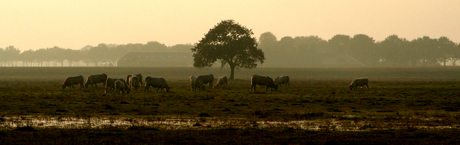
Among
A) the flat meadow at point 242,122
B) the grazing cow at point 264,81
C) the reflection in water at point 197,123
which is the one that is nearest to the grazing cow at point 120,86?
the flat meadow at point 242,122

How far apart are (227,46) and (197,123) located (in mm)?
61949

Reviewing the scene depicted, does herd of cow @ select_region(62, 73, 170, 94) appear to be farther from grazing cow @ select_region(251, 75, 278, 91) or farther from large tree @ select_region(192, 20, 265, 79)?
large tree @ select_region(192, 20, 265, 79)

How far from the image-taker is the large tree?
82.0m

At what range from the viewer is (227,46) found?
81688mm

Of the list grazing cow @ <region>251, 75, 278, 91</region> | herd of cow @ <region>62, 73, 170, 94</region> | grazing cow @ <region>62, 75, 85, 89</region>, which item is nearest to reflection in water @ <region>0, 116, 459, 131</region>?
herd of cow @ <region>62, 73, 170, 94</region>

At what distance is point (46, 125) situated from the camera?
19.4 metres

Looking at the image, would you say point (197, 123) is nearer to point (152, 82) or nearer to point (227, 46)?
point (152, 82)

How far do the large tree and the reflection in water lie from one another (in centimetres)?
5994

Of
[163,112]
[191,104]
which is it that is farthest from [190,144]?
[191,104]

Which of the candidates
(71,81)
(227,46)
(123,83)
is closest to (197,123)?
(123,83)

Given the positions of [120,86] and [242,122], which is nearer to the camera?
[242,122]

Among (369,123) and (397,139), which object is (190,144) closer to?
(397,139)

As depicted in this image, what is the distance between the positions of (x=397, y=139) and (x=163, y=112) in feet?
38.5

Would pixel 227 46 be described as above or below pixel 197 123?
above
